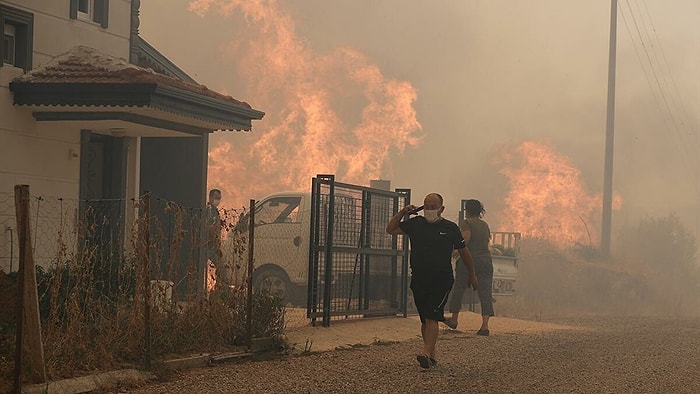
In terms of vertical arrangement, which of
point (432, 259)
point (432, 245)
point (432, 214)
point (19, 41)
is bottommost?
point (432, 259)

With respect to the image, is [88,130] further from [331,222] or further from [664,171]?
[664,171]

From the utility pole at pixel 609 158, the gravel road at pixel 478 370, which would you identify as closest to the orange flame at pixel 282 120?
the utility pole at pixel 609 158

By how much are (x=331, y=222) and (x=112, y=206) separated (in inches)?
160

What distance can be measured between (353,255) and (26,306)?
326 inches

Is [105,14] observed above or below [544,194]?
above

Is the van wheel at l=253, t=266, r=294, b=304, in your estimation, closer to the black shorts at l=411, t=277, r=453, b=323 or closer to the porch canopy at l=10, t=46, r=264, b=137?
the porch canopy at l=10, t=46, r=264, b=137

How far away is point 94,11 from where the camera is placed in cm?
1761

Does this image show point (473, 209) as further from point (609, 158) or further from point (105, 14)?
point (609, 158)

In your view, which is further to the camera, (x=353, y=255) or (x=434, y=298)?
(x=353, y=255)

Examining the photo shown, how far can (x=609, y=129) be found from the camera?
133ft

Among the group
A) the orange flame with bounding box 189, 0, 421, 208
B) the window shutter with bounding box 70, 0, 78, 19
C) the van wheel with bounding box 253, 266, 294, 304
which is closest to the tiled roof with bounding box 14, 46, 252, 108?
the window shutter with bounding box 70, 0, 78, 19

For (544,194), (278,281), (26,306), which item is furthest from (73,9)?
(544,194)

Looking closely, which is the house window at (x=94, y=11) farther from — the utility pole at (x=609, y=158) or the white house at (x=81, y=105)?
the utility pole at (x=609, y=158)

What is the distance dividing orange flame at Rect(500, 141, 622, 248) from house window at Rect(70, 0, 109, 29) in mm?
35341
